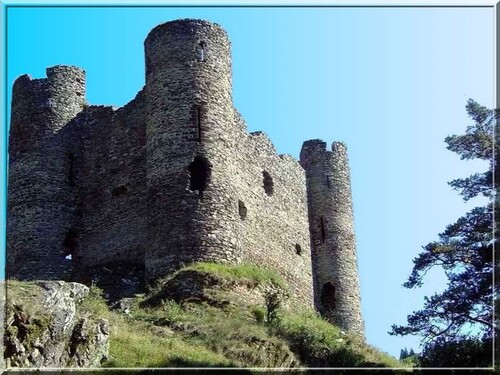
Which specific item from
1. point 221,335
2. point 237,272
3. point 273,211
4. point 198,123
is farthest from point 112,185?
point 221,335

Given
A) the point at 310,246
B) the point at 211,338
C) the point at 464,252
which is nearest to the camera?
the point at 211,338

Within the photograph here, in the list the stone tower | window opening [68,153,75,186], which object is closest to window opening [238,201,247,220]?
window opening [68,153,75,186]

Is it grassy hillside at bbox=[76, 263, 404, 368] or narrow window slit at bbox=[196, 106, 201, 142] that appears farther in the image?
narrow window slit at bbox=[196, 106, 201, 142]

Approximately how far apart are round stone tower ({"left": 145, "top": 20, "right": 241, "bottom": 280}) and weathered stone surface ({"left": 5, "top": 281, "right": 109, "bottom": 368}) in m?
7.99

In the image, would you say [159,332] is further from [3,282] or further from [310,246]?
[310,246]

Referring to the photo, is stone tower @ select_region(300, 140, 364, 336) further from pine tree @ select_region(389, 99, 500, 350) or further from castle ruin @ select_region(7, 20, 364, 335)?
pine tree @ select_region(389, 99, 500, 350)

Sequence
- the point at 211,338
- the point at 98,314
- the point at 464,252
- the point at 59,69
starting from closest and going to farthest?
1. the point at 98,314
2. the point at 211,338
3. the point at 464,252
4. the point at 59,69

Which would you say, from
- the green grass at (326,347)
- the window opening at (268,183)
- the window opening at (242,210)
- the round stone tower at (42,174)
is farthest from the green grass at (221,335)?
the window opening at (268,183)

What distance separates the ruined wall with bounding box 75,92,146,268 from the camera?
26.6 metres

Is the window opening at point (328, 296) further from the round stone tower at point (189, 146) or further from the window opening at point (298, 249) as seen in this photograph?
the round stone tower at point (189, 146)

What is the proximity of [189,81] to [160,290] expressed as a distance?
575cm

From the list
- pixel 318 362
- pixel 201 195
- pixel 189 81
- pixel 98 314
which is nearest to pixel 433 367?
pixel 318 362

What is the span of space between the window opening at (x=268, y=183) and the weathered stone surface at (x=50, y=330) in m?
14.6

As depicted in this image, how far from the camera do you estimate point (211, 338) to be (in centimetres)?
1928
